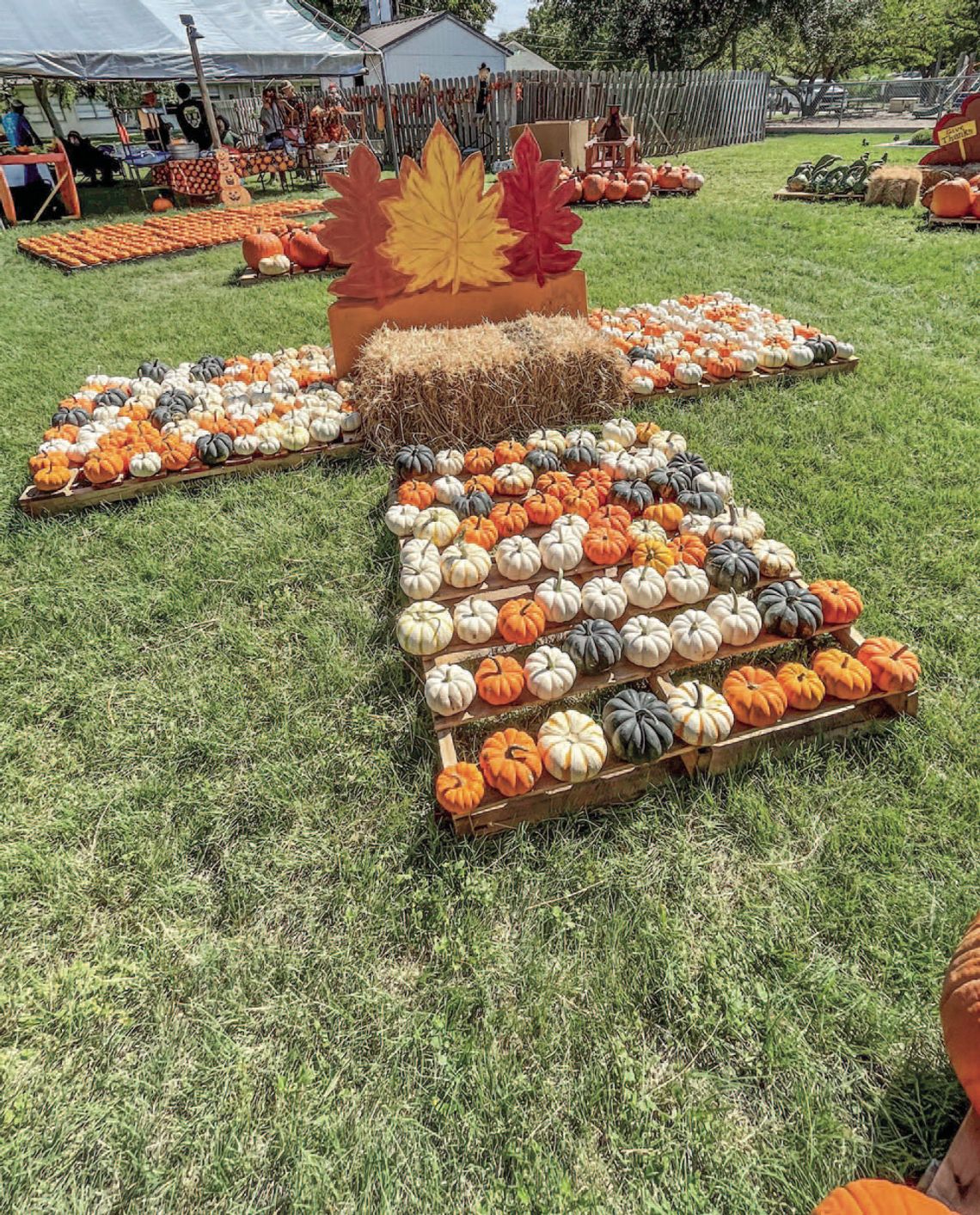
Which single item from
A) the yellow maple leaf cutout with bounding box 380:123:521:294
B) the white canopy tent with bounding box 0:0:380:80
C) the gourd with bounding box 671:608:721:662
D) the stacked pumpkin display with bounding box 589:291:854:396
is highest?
the white canopy tent with bounding box 0:0:380:80

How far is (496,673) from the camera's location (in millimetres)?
2645

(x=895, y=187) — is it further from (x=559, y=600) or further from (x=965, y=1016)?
(x=965, y=1016)

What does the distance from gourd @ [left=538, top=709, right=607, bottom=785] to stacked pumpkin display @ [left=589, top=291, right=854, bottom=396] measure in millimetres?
3413

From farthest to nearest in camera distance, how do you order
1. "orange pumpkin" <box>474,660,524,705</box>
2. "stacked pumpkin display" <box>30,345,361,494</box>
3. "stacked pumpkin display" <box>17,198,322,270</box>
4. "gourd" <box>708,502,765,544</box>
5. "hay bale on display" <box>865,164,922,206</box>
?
"hay bale on display" <box>865,164,922,206</box>, "stacked pumpkin display" <box>17,198,322,270</box>, "stacked pumpkin display" <box>30,345,361,494</box>, "gourd" <box>708,502,765,544</box>, "orange pumpkin" <box>474,660,524,705</box>

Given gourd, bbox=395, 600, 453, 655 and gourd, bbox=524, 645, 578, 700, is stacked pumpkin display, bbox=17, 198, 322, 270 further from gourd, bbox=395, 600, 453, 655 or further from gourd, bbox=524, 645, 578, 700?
gourd, bbox=524, 645, 578, 700

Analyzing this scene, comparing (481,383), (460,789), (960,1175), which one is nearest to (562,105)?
(481,383)

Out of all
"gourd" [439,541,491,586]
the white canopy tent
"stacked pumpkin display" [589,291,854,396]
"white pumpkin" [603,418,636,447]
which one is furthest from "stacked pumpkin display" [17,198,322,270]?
"gourd" [439,541,491,586]

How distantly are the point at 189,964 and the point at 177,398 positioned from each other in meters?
4.30

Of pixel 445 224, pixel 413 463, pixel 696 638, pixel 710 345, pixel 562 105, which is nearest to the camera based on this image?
pixel 696 638

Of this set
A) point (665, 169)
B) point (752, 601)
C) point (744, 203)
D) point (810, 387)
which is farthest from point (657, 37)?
point (752, 601)

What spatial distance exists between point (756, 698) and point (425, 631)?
131cm

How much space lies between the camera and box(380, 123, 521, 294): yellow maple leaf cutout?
15.3 ft

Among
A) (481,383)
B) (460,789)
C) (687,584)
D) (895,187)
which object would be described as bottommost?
(460,789)

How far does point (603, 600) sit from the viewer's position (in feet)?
9.73
